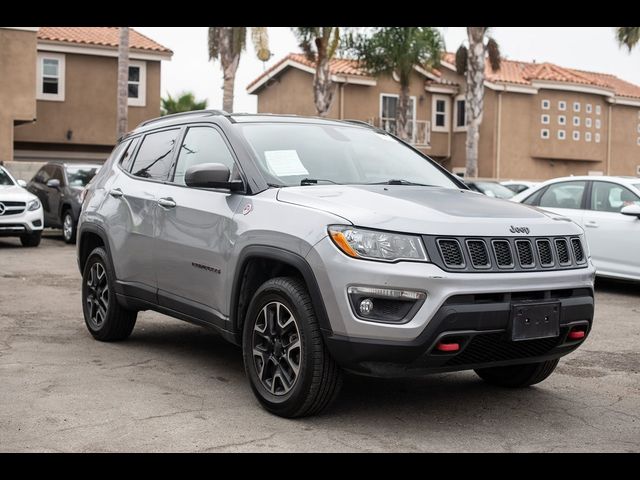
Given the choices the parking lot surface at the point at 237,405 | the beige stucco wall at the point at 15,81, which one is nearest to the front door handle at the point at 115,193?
the parking lot surface at the point at 237,405

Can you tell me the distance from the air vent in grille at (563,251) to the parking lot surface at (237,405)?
3.13ft

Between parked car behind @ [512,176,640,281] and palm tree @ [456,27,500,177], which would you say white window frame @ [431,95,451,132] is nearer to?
palm tree @ [456,27,500,177]

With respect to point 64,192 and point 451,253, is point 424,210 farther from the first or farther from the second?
point 64,192

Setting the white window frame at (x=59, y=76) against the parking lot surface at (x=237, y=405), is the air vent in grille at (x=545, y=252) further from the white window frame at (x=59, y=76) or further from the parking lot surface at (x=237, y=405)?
the white window frame at (x=59, y=76)

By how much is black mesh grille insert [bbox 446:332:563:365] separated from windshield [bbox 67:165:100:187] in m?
14.4

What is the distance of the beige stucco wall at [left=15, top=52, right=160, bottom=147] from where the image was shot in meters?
30.9

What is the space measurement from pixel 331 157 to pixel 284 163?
0.38 meters

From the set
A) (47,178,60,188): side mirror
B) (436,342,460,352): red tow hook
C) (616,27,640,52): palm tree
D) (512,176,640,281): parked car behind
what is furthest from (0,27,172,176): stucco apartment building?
(436,342,460,352): red tow hook
